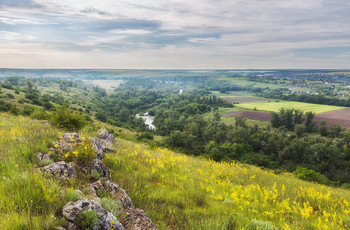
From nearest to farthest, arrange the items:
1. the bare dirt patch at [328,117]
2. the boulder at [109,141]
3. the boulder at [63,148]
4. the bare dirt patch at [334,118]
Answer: the boulder at [63,148]
the boulder at [109,141]
the bare dirt patch at [334,118]
the bare dirt patch at [328,117]

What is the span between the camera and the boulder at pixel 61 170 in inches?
182

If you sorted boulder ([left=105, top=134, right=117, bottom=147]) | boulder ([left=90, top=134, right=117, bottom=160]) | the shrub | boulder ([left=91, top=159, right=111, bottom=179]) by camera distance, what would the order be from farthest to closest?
boulder ([left=105, top=134, right=117, bottom=147]), boulder ([left=90, top=134, right=117, bottom=160]), boulder ([left=91, top=159, right=111, bottom=179]), the shrub

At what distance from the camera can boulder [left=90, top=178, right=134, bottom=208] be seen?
14.7ft

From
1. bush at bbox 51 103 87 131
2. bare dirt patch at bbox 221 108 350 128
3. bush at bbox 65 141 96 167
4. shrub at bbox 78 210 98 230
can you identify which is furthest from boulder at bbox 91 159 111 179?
bare dirt patch at bbox 221 108 350 128

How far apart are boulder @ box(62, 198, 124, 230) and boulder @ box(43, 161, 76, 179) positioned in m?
1.52

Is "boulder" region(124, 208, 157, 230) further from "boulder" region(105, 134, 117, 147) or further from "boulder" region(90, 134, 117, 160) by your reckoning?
"boulder" region(105, 134, 117, 147)

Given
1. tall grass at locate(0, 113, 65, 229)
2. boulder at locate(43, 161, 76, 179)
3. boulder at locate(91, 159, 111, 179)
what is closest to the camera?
tall grass at locate(0, 113, 65, 229)

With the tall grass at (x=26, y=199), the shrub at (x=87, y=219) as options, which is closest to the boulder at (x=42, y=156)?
the tall grass at (x=26, y=199)

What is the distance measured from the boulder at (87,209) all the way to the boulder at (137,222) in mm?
330

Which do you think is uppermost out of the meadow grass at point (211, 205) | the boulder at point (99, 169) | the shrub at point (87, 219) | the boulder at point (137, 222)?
the shrub at point (87, 219)

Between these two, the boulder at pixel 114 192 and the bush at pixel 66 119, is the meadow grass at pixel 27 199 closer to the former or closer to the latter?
the boulder at pixel 114 192

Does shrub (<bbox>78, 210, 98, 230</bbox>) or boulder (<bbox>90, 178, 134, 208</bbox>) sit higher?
shrub (<bbox>78, 210, 98, 230</bbox>)

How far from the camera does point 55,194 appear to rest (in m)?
3.58

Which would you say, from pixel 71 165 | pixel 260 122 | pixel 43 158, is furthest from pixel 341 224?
pixel 260 122
